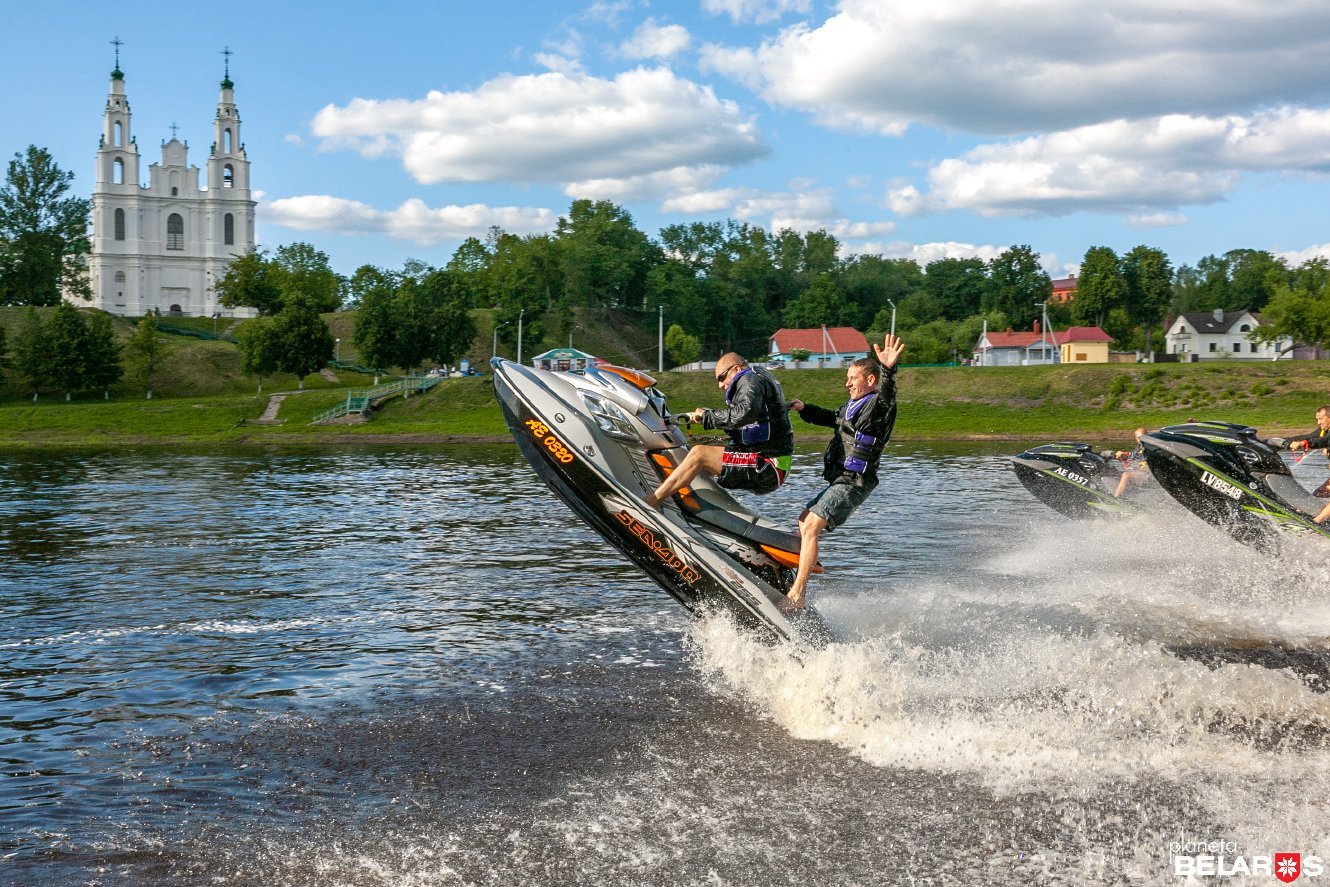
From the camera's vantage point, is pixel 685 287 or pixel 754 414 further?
pixel 685 287

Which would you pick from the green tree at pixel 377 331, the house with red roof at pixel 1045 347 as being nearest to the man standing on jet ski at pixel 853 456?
the green tree at pixel 377 331

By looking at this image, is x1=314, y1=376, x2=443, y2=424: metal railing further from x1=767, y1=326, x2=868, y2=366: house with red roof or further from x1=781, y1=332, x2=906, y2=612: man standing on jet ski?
x1=767, y1=326, x2=868, y2=366: house with red roof

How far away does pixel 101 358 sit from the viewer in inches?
2886

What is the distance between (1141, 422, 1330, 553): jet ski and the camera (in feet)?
45.2

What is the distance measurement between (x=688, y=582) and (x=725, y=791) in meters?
2.53

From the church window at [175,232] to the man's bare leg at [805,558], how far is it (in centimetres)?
13352

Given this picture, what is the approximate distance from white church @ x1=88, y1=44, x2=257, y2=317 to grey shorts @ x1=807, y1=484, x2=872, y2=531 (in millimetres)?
126459

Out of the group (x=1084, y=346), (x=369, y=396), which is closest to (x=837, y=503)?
(x=369, y=396)

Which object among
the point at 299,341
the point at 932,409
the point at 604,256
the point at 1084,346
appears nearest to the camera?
the point at 932,409

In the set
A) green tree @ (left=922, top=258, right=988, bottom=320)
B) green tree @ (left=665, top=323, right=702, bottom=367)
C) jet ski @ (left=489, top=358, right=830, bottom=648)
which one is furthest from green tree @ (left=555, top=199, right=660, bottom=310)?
jet ski @ (left=489, top=358, right=830, bottom=648)

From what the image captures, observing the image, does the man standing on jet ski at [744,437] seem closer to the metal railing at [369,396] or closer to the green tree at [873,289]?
the metal railing at [369,396]

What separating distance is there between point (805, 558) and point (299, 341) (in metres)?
69.1

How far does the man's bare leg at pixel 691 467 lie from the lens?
31.6ft

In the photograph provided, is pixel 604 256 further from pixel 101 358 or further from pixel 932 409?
pixel 932 409
